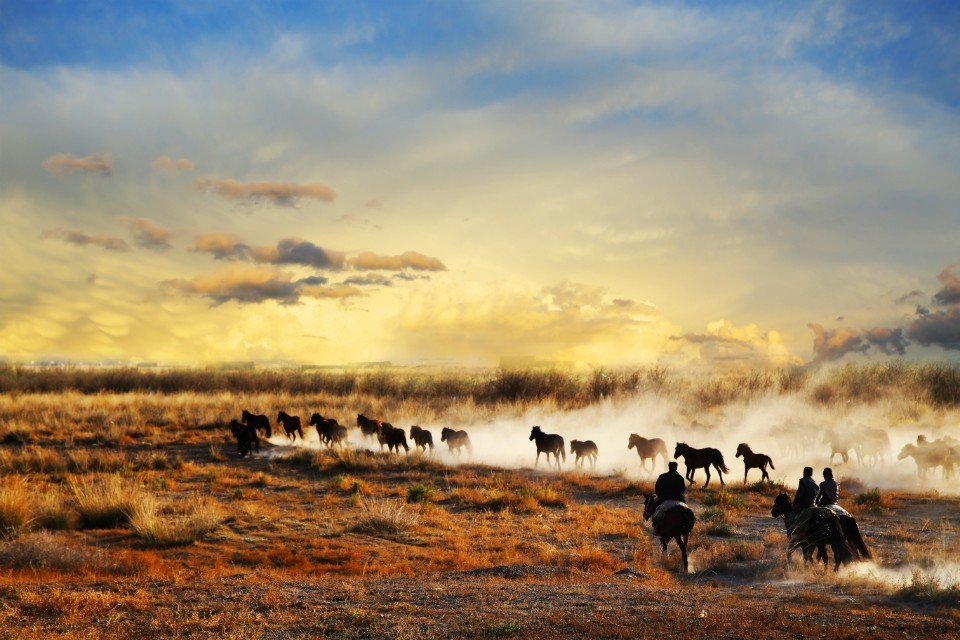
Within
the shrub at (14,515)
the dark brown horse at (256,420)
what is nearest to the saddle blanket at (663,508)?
the shrub at (14,515)

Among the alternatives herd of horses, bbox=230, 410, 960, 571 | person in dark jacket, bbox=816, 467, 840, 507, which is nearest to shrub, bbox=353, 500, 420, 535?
herd of horses, bbox=230, 410, 960, 571

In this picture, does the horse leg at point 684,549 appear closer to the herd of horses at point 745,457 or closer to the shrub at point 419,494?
the herd of horses at point 745,457

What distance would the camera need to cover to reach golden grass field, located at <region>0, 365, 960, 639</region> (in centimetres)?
950

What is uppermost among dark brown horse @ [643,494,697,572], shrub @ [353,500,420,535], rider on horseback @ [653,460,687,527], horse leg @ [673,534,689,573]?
rider on horseback @ [653,460,687,527]

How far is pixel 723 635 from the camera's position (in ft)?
28.4

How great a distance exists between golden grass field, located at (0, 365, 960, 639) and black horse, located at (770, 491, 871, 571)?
31 cm

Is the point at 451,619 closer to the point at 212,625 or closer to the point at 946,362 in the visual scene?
the point at 212,625

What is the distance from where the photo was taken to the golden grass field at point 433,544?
31.2ft

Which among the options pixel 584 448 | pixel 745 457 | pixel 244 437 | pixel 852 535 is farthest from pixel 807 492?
pixel 244 437

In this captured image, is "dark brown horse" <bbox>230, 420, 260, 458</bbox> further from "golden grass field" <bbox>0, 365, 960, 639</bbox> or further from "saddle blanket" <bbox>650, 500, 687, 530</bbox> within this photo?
"saddle blanket" <bbox>650, 500, 687, 530</bbox>

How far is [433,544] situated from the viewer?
16.2 metres

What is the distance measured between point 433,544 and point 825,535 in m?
8.03

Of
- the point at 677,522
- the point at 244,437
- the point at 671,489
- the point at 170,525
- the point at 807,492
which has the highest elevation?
the point at 807,492

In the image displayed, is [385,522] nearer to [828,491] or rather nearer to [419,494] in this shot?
[419,494]
